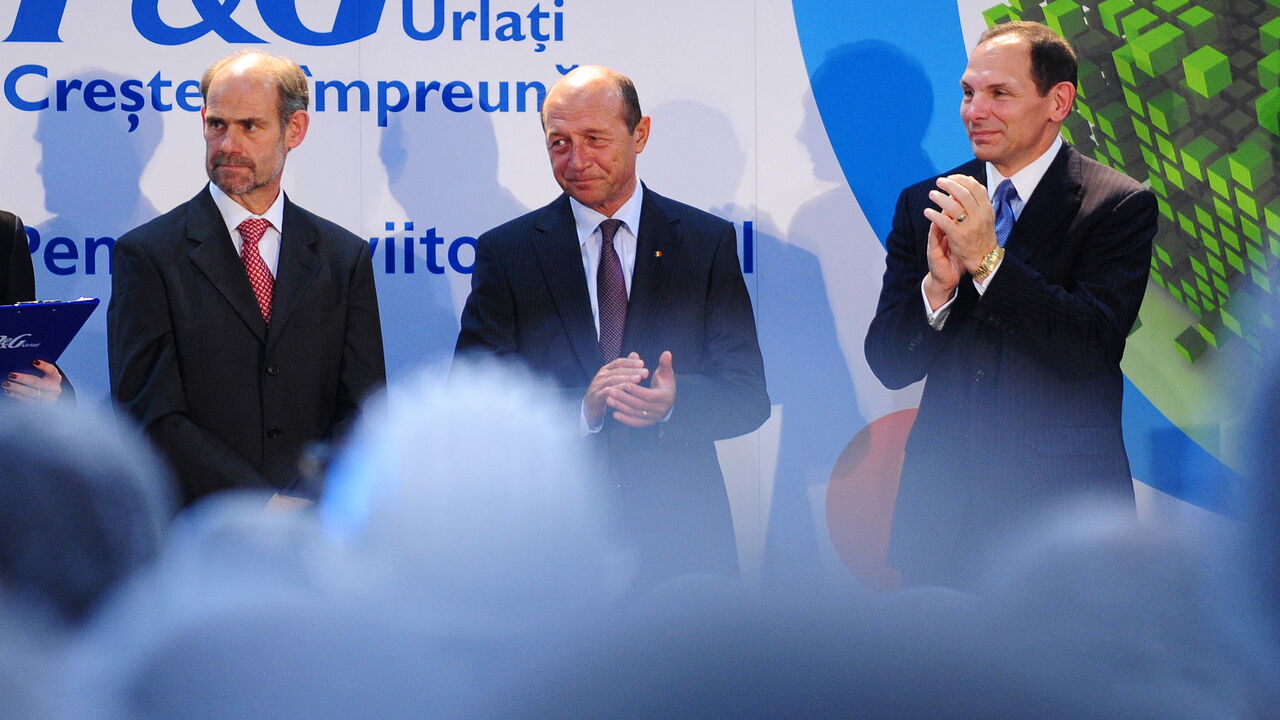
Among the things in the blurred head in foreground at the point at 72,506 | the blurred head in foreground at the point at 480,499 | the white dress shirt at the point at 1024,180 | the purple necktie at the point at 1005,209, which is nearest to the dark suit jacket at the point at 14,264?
the blurred head in foreground at the point at 72,506

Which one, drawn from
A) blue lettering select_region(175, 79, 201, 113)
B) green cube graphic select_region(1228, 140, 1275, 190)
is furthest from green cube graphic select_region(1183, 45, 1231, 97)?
blue lettering select_region(175, 79, 201, 113)

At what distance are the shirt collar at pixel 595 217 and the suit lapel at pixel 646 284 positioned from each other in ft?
0.12

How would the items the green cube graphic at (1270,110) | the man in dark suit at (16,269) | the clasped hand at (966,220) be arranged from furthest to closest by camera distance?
1. the green cube graphic at (1270,110)
2. the man in dark suit at (16,269)
3. the clasped hand at (966,220)

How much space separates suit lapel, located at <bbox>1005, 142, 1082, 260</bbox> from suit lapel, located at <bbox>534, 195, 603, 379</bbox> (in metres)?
1.20

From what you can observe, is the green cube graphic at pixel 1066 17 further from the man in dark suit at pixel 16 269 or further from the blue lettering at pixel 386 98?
the man in dark suit at pixel 16 269

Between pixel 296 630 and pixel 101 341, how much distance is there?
2.74m

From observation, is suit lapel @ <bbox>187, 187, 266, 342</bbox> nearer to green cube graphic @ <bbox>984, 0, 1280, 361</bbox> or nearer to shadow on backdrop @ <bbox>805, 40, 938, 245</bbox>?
shadow on backdrop @ <bbox>805, 40, 938, 245</bbox>

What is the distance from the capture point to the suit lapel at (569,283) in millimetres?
3748

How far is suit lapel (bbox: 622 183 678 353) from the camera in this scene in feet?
12.4

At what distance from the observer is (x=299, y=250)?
3.71 meters

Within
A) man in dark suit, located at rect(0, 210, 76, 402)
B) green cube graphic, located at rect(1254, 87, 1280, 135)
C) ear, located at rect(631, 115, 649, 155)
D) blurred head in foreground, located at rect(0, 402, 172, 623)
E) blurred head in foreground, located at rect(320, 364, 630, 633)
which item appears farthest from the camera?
green cube graphic, located at rect(1254, 87, 1280, 135)

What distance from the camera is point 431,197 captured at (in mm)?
4523

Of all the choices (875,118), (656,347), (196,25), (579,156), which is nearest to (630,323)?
(656,347)

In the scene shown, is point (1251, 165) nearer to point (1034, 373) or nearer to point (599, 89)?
point (1034, 373)
